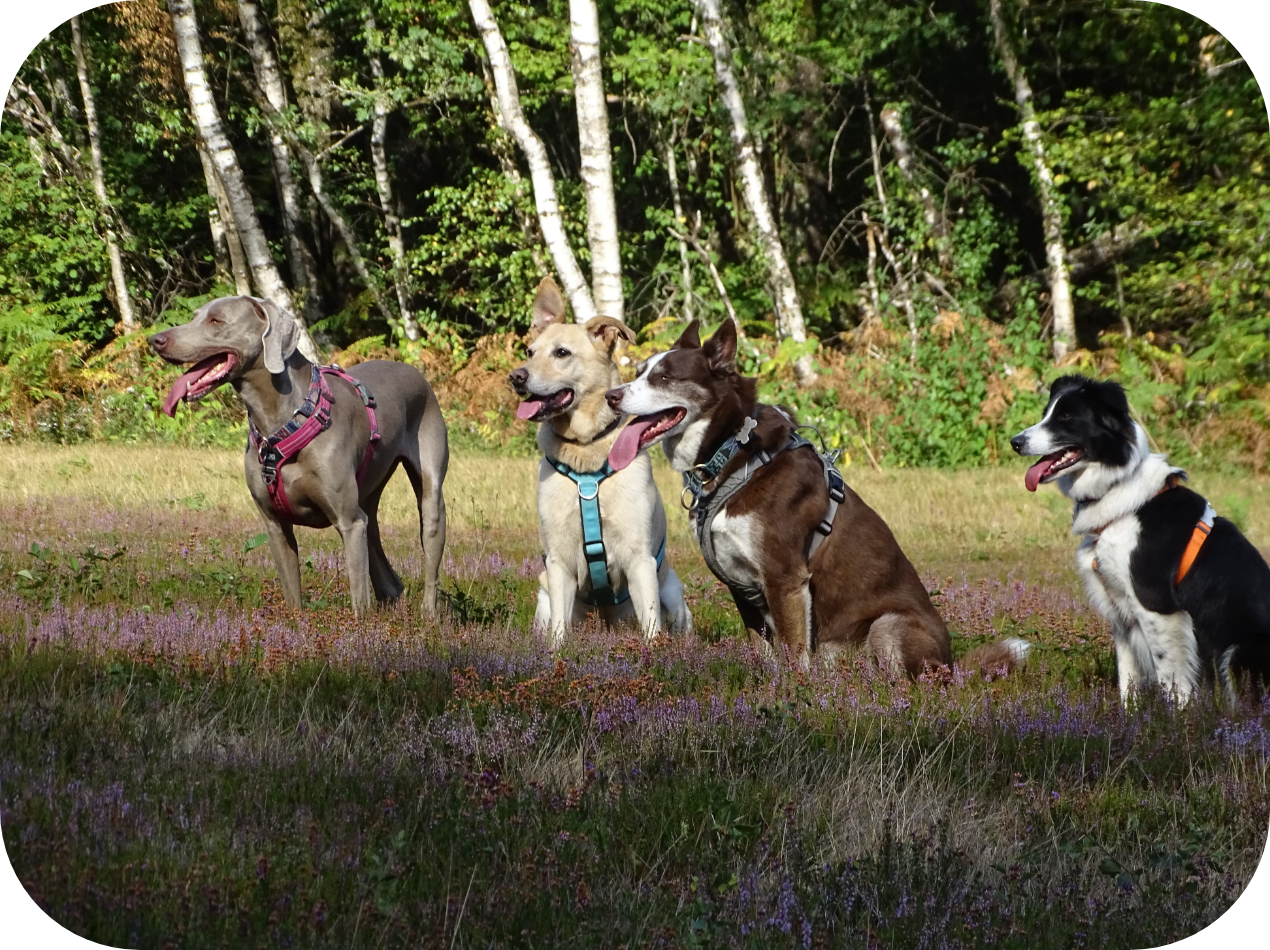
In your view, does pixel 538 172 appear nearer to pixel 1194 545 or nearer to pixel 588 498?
pixel 588 498

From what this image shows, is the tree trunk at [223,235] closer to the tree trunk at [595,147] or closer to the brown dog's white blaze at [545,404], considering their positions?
the tree trunk at [595,147]

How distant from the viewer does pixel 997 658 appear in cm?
605

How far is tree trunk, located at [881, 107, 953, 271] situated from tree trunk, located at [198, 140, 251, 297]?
13815 mm

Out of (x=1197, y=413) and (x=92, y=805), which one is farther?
(x=1197, y=413)

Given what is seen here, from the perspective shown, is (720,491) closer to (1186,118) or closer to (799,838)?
(799,838)

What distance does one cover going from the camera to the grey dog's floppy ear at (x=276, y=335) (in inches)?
261

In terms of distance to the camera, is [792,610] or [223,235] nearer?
[792,610]

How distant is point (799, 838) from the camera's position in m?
3.58

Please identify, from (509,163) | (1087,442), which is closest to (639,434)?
(1087,442)

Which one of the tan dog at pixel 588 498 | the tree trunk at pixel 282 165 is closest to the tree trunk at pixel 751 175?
the tree trunk at pixel 282 165

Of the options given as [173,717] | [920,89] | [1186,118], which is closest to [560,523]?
[173,717]

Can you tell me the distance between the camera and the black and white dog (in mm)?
5500

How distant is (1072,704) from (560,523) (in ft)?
9.76

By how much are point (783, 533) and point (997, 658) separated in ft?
4.45
